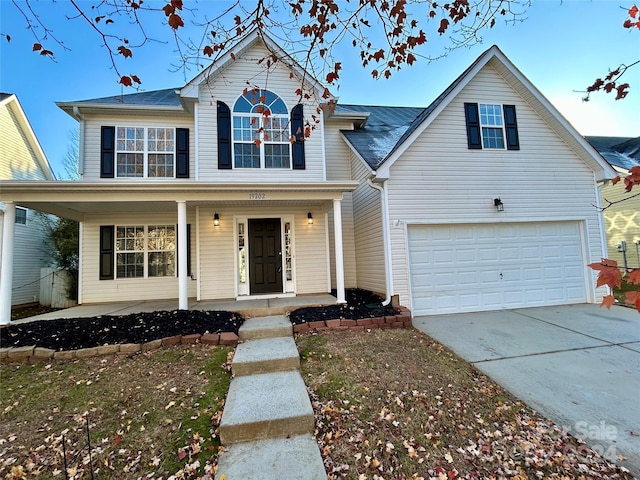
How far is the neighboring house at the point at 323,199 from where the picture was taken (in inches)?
272

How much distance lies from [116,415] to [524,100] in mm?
10094

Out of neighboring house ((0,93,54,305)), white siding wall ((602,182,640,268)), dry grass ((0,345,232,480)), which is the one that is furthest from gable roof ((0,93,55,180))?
white siding wall ((602,182,640,268))

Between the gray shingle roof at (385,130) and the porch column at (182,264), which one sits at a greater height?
the gray shingle roof at (385,130)

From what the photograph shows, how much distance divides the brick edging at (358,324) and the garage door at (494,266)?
1105mm

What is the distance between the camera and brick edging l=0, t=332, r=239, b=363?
4.46m

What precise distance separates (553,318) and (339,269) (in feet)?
14.7

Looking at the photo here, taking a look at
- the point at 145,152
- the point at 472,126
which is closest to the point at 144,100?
the point at 145,152

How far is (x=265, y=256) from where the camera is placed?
8.09m

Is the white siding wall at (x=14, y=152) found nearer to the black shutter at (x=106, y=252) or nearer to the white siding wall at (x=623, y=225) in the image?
the black shutter at (x=106, y=252)

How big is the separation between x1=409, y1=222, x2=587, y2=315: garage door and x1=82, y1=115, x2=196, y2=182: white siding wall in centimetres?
643

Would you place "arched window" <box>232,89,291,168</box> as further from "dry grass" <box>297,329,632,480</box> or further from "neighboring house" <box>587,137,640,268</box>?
"neighboring house" <box>587,137,640,268</box>

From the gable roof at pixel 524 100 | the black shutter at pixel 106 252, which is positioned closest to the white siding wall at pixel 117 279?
the black shutter at pixel 106 252

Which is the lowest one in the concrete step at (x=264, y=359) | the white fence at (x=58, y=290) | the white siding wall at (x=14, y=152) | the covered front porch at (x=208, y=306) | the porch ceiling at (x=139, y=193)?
the concrete step at (x=264, y=359)

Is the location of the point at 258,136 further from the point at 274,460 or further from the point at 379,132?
the point at 274,460
